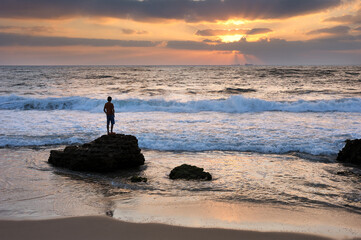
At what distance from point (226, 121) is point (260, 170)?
8407mm

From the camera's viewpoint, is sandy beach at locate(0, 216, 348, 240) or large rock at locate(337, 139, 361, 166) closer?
sandy beach at locate(0, 216, 348, 240)

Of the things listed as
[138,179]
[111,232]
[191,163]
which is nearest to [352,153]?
[191,163]

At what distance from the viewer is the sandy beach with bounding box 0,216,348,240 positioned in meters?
4.79

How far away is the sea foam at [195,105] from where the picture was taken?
21875 mm

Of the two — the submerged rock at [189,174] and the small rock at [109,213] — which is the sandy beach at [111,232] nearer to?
the small rock at [109,213]

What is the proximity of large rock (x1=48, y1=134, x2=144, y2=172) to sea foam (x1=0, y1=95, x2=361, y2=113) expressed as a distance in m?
12.7

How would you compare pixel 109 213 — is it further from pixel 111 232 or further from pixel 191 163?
pixel 191 163

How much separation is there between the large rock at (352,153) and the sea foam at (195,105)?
1200cm

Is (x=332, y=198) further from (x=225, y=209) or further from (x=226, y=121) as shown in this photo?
(x=226, y=121)

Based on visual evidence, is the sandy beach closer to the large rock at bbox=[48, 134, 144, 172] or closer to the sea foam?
the large rock at bbox=[48, 134, 144, 172]

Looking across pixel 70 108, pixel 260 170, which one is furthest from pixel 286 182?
pixel 70 108

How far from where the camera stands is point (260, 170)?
8609 mm

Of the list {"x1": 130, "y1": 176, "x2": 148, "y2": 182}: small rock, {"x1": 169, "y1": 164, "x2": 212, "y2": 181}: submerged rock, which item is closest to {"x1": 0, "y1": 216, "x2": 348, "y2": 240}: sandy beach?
{"x1": 130, "y1": 176, "x2": 148, "y2": 182}: small rock

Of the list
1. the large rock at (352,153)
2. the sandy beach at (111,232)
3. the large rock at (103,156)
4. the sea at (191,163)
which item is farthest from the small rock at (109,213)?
the large rock at (352,153)
